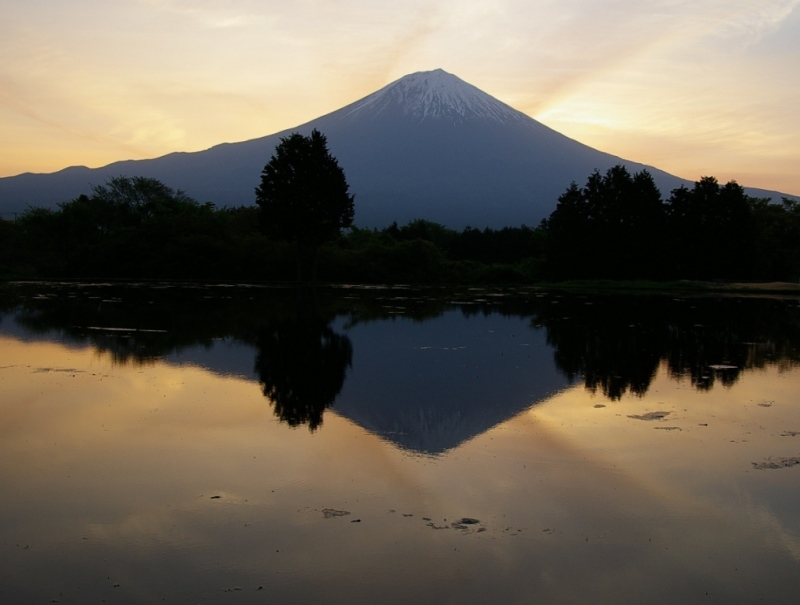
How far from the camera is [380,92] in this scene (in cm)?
14550

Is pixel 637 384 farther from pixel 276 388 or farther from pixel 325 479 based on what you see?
pixel 325 479

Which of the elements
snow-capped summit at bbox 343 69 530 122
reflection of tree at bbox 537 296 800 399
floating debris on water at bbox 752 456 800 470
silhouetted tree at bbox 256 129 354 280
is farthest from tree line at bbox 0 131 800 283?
snow-capped summit at bbox 343 69 530 122

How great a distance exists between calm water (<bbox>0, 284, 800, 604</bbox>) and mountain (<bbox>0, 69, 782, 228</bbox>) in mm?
123960

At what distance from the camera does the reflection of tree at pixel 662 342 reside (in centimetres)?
1233

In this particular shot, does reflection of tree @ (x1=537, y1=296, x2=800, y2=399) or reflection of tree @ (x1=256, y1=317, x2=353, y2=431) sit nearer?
reflection of tree @ (x1=256, y1=317, x2=353, y2=431)

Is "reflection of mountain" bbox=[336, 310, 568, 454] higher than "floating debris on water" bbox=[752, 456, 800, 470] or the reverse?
the reverse

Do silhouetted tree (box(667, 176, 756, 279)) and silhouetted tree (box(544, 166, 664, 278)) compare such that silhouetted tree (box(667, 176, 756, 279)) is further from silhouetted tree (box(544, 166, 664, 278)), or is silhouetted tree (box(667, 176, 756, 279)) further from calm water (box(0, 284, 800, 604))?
calm water (box(0, 284, 800, 604))

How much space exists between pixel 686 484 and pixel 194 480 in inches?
153

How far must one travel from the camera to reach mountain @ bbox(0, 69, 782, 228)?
135m

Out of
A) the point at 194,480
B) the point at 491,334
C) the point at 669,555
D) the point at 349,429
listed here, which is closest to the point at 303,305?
the point at 491,334

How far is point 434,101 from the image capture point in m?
145

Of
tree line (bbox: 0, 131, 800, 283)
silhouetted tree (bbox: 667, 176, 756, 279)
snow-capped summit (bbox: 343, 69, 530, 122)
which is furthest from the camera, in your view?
snow-capped summit (bbox: 343, 69, 530, 122)

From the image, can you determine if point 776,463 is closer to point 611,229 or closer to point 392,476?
point 392,476

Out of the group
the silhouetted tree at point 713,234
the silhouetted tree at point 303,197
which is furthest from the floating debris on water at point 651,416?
the silhouetted tree at point 713,234
